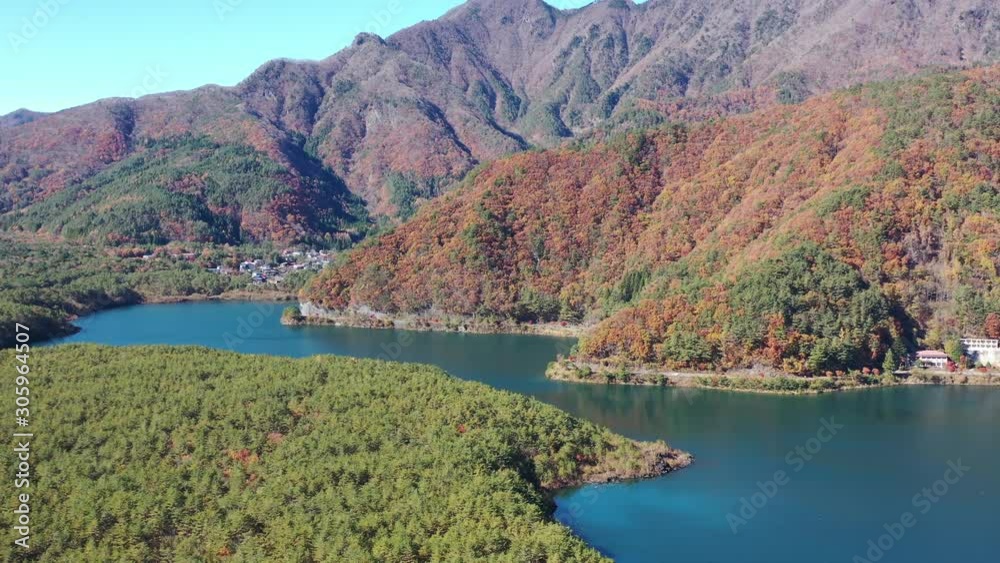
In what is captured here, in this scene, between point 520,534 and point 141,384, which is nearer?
point 520,534

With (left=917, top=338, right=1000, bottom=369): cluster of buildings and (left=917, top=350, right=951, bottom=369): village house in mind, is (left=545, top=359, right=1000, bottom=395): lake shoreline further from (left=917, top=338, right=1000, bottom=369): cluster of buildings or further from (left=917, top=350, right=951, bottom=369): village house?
(left=917, top=338, right=1000, bottom=369): cluster of buildings

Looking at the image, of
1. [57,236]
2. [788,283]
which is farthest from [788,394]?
[57,236]

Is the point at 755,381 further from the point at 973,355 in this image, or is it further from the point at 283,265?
the point at 283,265

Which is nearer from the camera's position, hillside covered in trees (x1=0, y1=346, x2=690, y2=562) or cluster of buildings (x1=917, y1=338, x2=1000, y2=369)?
hillside covered in trees (x1=0, y1=346, x2=690, y2=562)

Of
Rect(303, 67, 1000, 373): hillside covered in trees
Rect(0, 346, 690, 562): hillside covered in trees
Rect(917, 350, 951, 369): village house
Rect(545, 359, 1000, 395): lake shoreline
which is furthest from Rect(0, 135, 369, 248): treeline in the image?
Rect(917, 350, 951, 369): village house

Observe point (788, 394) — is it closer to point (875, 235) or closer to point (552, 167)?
point (875, 235)

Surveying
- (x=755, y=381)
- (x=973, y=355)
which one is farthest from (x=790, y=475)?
(x=973, y=355)
